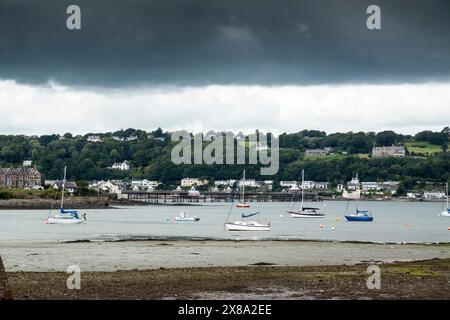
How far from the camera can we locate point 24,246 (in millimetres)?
58438

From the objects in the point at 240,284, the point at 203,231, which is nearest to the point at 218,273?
the point at 240,284

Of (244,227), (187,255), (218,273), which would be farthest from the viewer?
(244,227)

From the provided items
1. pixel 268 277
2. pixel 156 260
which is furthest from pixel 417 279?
pixel 156 260

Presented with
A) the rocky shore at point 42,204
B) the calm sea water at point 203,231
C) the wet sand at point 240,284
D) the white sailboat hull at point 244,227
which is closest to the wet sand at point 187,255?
the wet sand at point 240,284

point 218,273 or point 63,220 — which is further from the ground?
point 218,273

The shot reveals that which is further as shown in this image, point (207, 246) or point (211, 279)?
point (207, 246)

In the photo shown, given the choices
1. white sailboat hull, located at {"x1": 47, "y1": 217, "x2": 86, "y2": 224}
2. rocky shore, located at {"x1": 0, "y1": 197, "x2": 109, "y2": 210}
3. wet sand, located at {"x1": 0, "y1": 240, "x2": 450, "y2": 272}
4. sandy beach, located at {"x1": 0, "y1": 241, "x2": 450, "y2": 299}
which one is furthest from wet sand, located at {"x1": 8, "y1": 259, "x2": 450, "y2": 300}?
rocky shore, located at {"x1": 0, "y1": 197, "x2": 109, "y2": 210}

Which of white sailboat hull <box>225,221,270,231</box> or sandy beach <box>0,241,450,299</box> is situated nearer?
sandy beach <box>0,241,450,299</box>

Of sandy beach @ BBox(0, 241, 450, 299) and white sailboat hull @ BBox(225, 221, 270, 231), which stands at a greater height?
sandy beach @ BBox(0, 241, 450, 299)

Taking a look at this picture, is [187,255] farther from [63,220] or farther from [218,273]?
[63,220]

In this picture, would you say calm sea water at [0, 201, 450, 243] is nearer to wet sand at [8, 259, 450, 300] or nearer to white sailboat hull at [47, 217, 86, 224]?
white sailboat hull at [47, 217, 86, 224]

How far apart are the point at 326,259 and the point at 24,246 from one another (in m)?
23.9
